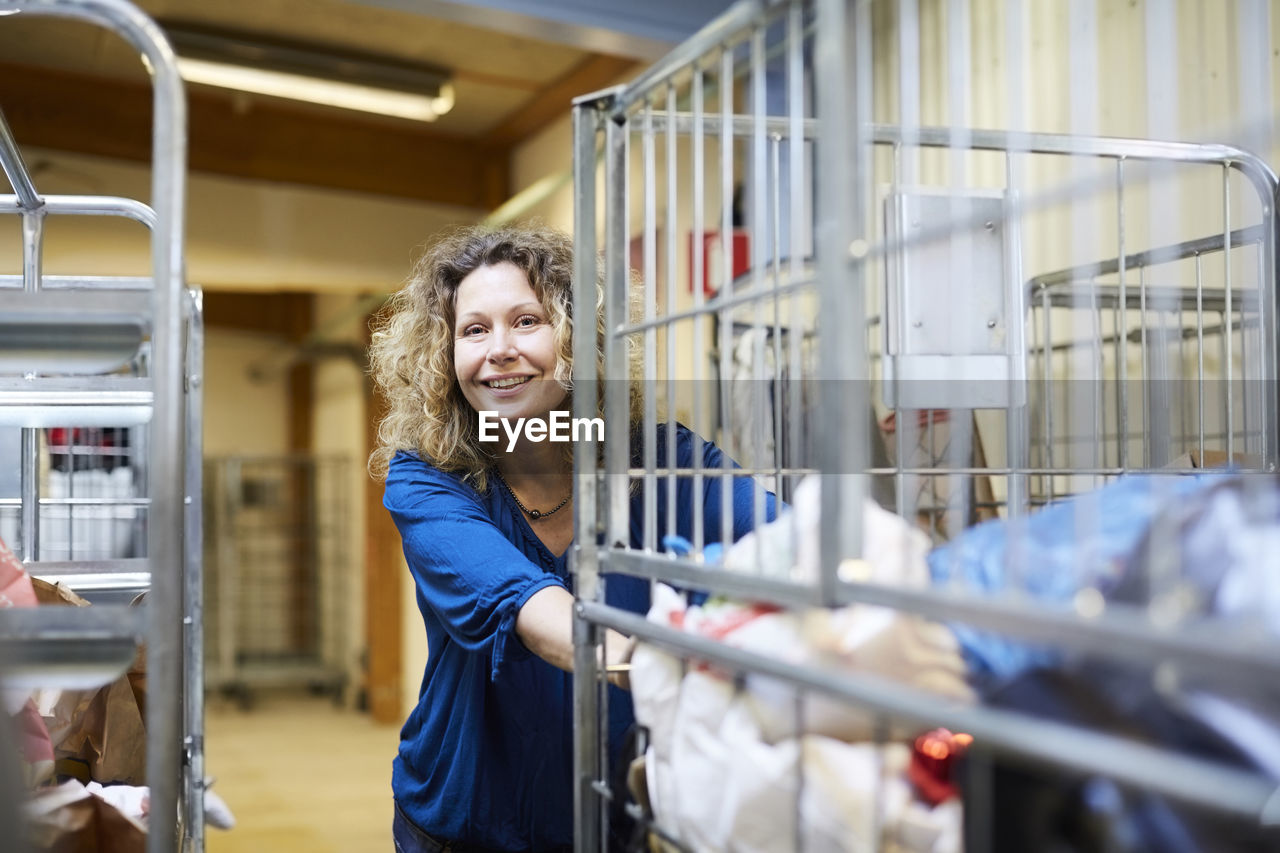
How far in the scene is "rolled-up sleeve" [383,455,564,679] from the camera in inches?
48.9

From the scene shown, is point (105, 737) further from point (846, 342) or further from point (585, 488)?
point (846, 342)

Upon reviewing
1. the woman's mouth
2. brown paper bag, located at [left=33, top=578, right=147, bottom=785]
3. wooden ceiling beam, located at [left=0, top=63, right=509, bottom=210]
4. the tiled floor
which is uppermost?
wooden ceiling beam, located at [left=0, top=63, right=509, bottom=210]

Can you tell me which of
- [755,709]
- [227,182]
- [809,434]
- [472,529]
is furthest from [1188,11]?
[227,182]

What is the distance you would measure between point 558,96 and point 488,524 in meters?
3.53

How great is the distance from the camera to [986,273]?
1.41 m

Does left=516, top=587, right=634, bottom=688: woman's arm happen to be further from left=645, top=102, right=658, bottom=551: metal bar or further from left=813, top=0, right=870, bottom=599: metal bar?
left=813, top=0, right=870, bottom=599: metal bar

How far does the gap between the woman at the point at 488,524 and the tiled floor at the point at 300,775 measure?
→ 2.42m

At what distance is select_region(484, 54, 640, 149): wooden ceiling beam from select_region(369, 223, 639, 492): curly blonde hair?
2491 millimetres

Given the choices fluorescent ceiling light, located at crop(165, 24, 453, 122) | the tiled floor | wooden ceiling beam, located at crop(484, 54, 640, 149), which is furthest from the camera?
wooden ceiling beam, located at crop(484, 54, 640, 149)

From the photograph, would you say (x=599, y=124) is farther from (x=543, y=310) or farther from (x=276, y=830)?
(x=276, y=830)

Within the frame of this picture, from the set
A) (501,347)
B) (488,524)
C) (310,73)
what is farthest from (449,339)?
(310,73)

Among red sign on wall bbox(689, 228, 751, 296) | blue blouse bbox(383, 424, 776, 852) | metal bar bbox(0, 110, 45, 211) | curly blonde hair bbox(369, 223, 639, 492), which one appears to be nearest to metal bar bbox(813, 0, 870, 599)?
blue blouse bbox(383, 424, 776, 852)

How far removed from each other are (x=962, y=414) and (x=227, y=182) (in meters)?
4.51

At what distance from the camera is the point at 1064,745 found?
22.0 inches
